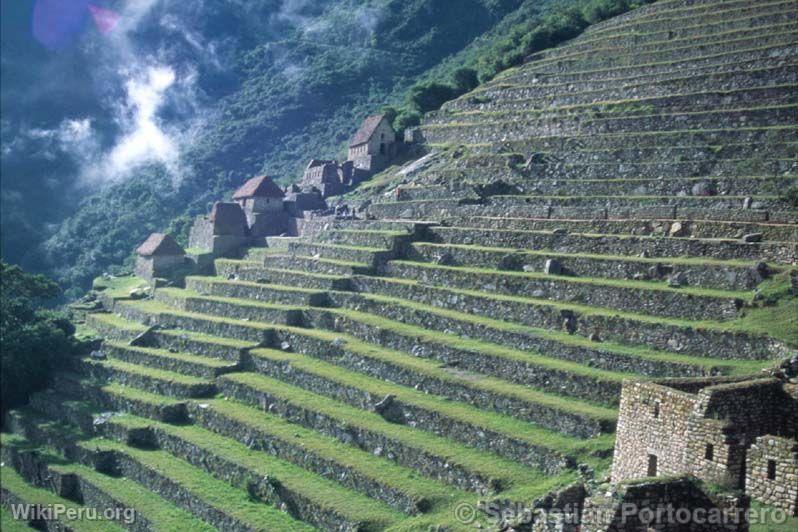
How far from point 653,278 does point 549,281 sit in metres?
2.69

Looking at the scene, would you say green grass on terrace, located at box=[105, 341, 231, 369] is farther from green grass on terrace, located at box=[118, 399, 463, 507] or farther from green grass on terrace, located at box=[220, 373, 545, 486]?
green grass on terrace, located at box=[118, 399, 463, 507]

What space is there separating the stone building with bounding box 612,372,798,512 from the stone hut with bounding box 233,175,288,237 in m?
29.9

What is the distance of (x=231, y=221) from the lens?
42.9 metres

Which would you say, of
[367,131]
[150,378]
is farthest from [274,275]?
[367,131]

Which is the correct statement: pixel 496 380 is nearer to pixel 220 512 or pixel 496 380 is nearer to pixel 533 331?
pixel 533 331

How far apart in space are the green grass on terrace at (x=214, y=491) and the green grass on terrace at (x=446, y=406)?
3.67 meters

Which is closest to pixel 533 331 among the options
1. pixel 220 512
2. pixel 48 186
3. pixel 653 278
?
pixel 653 278

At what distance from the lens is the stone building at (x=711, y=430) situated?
12.6m

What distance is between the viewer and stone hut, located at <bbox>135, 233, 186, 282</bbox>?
1686 inches

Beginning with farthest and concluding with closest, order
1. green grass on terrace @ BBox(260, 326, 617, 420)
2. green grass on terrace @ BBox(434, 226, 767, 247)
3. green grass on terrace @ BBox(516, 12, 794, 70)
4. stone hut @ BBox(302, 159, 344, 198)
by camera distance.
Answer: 1. stone hut @ BBox(302, 159, 344, 198)
2. green grass on terrace @ BBox(516, 12, 794, 70)
3. green grass on terrace @ BBox(434, 226, 767, 247)
4. green grass on terrace @ BBox(260, 326, 617, 420)

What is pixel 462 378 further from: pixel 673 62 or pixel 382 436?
pixel 673 62

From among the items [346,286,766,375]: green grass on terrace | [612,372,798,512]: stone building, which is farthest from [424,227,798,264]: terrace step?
[612,372,798,512]: stone building

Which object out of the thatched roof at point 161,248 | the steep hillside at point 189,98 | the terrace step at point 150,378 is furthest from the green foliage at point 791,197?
the steep hillside at point 189,98

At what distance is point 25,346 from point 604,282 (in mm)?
22950
